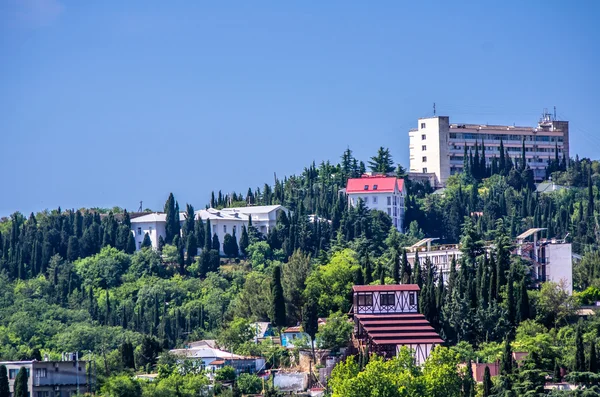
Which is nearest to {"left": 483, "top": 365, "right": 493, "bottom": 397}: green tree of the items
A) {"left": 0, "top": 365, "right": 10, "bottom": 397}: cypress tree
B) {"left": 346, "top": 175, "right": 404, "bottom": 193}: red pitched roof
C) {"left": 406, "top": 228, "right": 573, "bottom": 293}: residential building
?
{"left": 406, "top": 228, "right": 573, "bottom": 293}: residential building

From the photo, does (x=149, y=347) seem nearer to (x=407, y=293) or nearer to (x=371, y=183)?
(x=407, y=293)

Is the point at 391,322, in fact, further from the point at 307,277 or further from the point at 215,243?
the point at 215,243

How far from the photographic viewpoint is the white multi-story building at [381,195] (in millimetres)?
130250

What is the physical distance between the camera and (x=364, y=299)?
94.6m

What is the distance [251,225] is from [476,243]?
31177 millimetres

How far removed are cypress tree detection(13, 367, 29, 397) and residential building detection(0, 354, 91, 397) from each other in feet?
8.04

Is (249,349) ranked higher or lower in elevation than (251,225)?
lower

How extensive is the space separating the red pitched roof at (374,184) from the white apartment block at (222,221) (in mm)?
6034

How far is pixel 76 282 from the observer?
122750 millimetres

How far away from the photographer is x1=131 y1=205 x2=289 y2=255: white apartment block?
12925 centimetres

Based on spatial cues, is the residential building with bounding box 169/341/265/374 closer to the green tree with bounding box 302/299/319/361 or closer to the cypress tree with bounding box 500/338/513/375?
the green tree with bounding box 302/299/319/361

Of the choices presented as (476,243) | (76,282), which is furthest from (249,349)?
(76,282)

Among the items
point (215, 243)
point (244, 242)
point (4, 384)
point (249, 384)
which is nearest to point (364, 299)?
point (249, 384)

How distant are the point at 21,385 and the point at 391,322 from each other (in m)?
21.3
